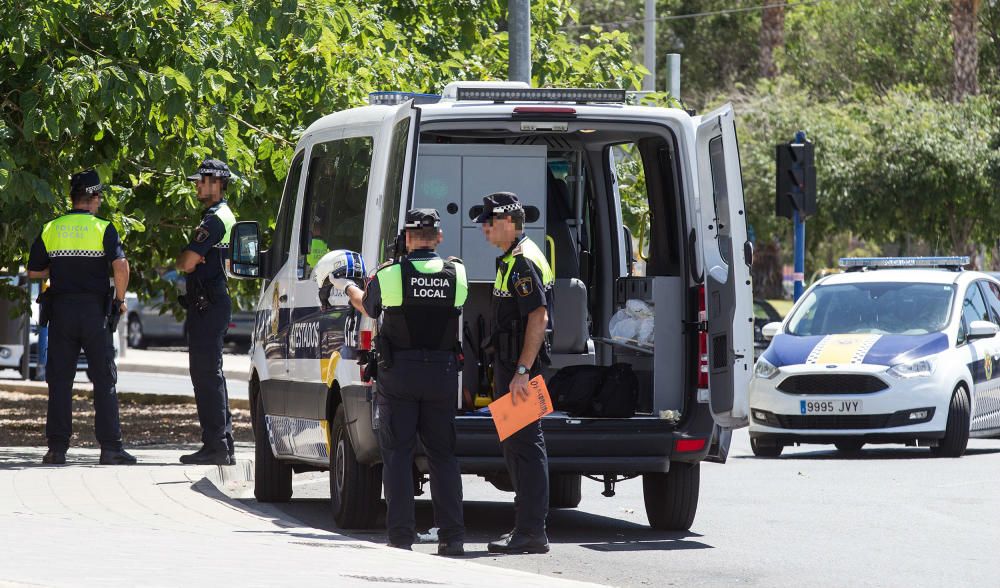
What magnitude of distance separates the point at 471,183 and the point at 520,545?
7.53 ft

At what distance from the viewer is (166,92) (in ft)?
40.2

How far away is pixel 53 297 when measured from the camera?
12102 millimetres

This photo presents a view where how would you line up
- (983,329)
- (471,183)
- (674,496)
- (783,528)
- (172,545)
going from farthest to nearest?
1. (983,329)
2. (783,528)
3. (471,183)
4. (674,496)
5. (172,545)

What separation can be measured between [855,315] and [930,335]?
82 centimetres

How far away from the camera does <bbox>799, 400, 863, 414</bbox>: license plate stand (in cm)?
1488

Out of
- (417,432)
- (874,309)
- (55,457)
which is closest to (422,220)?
(417,432)

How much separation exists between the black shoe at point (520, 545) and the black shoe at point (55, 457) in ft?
14.1

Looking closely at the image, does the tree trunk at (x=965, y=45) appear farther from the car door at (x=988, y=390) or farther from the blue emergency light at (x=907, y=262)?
the car door at (x=988, y=390)

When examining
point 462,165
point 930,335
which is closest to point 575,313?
point 462,165

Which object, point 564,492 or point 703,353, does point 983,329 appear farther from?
point 703,353

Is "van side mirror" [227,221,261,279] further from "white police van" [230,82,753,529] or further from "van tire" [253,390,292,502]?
"van tire" [253,390,292,502]

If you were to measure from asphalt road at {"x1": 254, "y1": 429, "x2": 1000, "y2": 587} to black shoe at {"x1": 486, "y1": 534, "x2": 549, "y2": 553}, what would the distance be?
0.05 meters

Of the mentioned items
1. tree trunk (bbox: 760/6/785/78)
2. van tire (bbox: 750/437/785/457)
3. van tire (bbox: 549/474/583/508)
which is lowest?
van tire (bbox: 750/437/785/457)

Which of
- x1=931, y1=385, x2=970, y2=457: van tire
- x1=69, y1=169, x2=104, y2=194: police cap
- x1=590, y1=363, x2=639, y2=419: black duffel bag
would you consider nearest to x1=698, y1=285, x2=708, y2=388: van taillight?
x1=590, y1=363, x2=639, y2=419: black duffel bag
